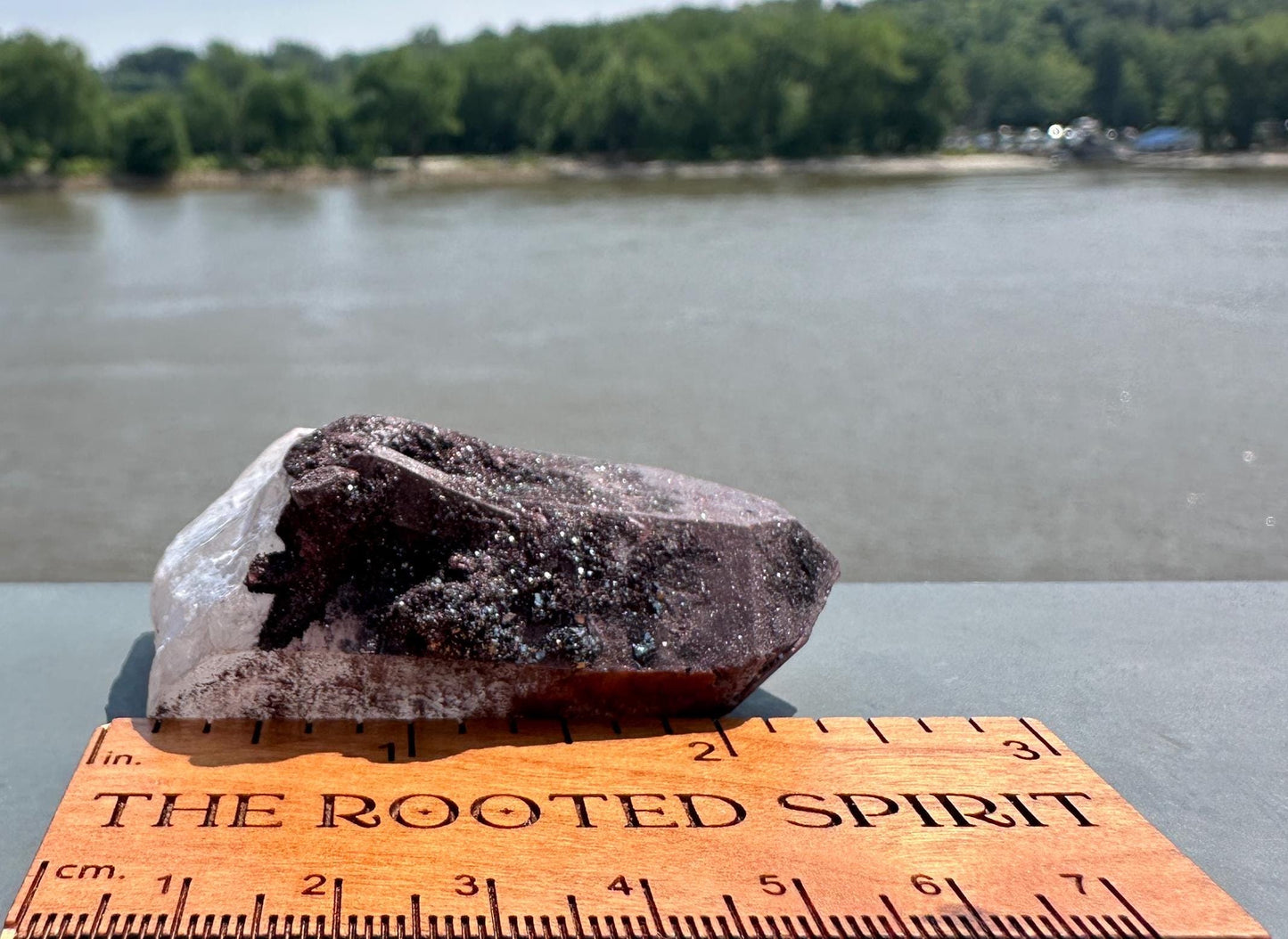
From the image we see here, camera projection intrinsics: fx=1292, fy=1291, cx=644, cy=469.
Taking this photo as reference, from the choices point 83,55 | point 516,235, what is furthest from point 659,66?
point 516,235

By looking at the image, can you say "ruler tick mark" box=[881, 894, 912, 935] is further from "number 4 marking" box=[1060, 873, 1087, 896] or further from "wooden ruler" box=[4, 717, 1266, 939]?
"number 4 marking" box=[1060, 873, 1087, 896]

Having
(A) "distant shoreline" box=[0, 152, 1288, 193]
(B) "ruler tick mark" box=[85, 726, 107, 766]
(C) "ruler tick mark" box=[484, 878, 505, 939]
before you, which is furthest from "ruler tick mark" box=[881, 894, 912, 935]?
(A) "distant shoreline" box=[0, 152, 1288, 193]

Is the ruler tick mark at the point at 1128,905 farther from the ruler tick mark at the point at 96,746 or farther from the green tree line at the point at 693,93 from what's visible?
the green tree line at the point at 693,93

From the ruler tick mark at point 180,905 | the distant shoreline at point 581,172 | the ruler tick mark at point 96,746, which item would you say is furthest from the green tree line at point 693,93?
the ruler tick mark at point 180,905

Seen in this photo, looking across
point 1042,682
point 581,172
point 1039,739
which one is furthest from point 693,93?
point 1039,739

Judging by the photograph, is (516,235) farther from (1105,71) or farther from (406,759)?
(1105,71)

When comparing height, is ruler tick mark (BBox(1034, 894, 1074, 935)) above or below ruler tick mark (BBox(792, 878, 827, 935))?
below
